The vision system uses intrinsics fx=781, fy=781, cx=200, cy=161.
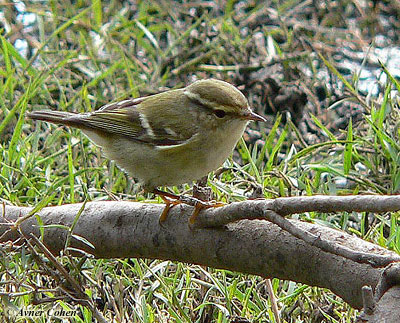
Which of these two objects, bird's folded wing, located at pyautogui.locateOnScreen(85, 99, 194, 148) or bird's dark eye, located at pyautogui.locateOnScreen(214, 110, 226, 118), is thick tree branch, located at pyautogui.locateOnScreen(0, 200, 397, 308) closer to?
bird's folded wing, located at pyautogui.locateOnScreen(85, 99, 194, 148)

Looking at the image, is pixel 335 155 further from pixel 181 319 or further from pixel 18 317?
pixel 18 317

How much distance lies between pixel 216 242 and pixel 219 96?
1.03 metres

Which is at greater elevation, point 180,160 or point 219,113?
point 219,113

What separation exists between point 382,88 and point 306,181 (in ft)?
5.42

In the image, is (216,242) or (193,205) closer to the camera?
(216,242)

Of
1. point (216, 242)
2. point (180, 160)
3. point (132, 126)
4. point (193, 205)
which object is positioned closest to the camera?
point (216, 242)

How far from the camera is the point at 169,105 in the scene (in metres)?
4.37

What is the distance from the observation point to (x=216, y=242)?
131 inches

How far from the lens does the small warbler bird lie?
13.1 ft

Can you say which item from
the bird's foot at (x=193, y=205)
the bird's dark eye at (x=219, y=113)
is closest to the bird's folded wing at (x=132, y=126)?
the bird's dark eye at (x=219, y=113)

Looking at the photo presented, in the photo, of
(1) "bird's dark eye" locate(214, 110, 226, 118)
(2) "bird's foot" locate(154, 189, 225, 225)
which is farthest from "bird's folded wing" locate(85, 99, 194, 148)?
(2) "bird's foot" locate(154, 189, 225, 225)

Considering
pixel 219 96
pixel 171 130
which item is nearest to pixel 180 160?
pixel 171 130

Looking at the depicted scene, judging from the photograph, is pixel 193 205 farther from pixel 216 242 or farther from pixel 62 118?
pixel 62 118

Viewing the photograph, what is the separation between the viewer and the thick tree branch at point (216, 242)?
2.98 m
